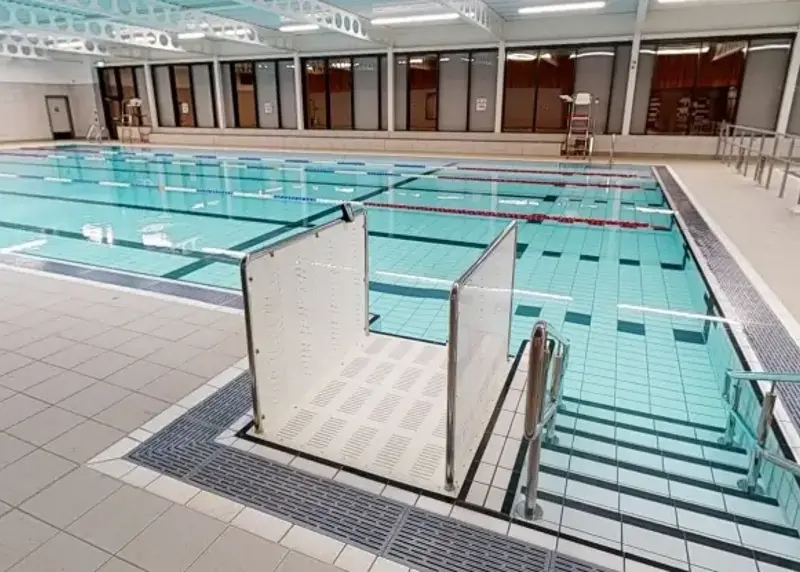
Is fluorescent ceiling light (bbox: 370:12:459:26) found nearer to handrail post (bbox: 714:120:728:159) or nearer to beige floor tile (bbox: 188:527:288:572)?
handrail post (bbox: 714:120:728:159)

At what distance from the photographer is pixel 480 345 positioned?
2.29 m

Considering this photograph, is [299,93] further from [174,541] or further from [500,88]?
[174,541]

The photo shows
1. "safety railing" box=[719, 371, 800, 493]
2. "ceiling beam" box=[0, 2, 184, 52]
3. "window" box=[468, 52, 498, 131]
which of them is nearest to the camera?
"safety railing" box=[719, 371, 800, 493]

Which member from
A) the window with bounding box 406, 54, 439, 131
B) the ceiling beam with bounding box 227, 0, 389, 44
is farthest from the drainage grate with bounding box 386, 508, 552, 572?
the window with bounding box 406, 54, 439, 131

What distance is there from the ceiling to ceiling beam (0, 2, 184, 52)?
2 cm

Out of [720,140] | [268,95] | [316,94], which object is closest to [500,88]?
[720,140]

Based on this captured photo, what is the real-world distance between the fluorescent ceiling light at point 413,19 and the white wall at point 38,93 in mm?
12757

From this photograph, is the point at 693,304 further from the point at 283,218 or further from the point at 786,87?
the point at 786,87

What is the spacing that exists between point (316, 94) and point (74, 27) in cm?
645

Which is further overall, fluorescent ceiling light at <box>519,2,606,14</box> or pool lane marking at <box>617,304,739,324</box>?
fluorescent ceiling light at <box>519,2,606,14</box>

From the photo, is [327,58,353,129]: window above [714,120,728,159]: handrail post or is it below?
above

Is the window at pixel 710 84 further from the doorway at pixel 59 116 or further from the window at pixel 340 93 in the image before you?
the doorway at pixel 59 116

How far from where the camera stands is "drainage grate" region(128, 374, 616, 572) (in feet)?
5.39

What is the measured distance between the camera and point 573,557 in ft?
5.36
